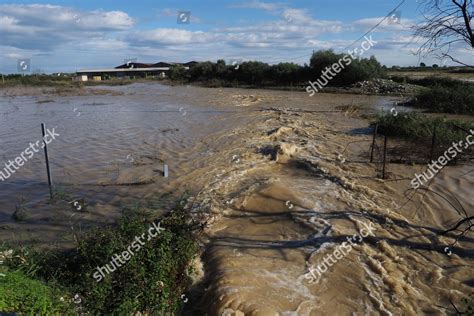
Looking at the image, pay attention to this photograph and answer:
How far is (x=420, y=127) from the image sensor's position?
1227cm

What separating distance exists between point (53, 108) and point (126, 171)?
1818cm

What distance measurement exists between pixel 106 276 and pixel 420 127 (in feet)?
35.9

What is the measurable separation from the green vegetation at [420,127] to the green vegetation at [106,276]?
8.03 meters

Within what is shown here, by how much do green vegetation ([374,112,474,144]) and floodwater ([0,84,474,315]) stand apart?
0.88 meters

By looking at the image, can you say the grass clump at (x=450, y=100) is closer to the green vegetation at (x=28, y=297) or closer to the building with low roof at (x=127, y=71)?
the green vegetation at (x=28, y=297)

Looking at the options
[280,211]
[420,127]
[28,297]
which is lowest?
[280,211]

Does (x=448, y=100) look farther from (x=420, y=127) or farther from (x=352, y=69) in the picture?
(x=352, y=69)

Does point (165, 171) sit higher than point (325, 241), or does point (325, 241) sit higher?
point (165, 171)

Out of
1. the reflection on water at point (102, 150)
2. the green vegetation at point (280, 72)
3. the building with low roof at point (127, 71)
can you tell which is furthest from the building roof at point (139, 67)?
the reflection on water at point (102, 150)

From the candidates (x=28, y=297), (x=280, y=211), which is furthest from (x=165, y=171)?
(x=28, y=297)

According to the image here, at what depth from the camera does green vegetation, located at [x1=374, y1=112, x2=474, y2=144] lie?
10820 mm

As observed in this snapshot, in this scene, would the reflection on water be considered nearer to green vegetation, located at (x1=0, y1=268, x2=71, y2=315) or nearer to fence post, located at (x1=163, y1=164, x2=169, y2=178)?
fence post, located at (x1=163, y1=164, x2=169, y2=178)

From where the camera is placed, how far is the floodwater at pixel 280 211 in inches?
189

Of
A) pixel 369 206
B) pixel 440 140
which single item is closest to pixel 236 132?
pixel 440 140
